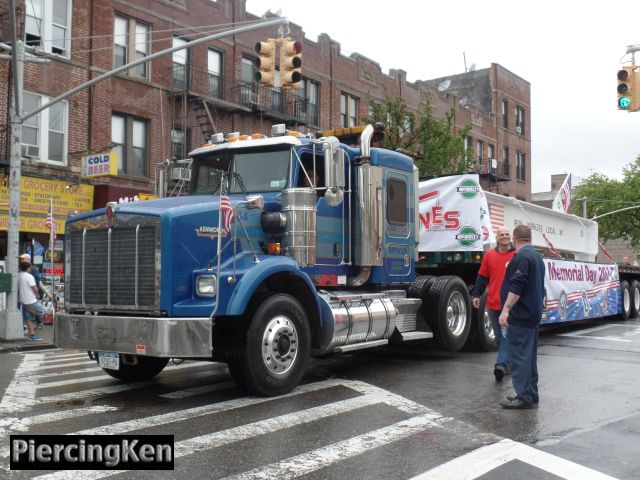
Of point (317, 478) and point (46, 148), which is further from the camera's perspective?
point (46, 148)

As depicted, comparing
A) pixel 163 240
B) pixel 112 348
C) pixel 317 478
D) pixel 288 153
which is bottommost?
pixel 317 478

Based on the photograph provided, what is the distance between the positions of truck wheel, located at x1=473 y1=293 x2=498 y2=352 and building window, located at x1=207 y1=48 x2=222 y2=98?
1626 centimetres

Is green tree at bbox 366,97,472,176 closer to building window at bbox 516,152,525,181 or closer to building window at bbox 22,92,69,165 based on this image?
building window at bbox 22,92,69,165

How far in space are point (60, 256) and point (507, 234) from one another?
15.1 m

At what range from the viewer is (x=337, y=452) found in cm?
570

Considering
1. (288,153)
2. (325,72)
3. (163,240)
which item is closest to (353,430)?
(163,240)

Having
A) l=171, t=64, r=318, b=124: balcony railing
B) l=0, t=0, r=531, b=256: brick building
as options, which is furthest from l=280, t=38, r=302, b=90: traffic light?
l=171, t=64, r=318, b=124: balcony railing

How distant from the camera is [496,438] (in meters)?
6.13

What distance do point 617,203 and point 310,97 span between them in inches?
1182

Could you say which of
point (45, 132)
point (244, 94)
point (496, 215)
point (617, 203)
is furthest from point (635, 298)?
point (617, 203)

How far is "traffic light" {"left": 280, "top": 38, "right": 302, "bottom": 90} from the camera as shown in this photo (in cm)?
1374

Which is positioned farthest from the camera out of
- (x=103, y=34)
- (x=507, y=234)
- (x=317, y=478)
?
(x=103, y=34)

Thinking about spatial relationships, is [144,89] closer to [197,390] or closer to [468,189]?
[468,189]

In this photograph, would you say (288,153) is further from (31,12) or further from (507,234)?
(31,12)
